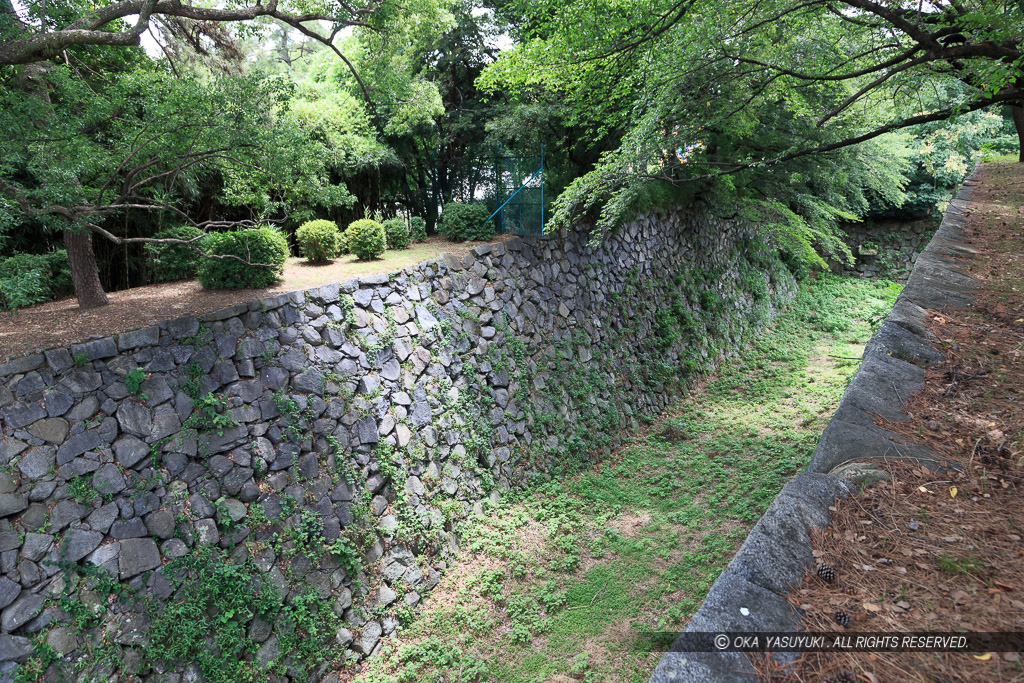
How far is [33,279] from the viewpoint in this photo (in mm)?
5754

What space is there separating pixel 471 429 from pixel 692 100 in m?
5.60

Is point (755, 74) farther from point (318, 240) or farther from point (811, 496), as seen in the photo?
point (811, 496)

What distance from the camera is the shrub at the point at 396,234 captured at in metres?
9.50

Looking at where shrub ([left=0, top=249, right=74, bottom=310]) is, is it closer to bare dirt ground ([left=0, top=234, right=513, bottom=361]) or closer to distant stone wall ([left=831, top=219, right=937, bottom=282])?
bare dirt ground ([left=0, top=234, right=513, bottom=361])

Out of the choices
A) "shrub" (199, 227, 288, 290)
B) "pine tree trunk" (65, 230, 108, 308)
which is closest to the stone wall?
"shrub" (199, 227, 288, 290)

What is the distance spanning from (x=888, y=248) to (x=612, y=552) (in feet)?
53.5

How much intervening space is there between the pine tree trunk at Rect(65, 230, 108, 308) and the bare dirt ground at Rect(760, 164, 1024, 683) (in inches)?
300

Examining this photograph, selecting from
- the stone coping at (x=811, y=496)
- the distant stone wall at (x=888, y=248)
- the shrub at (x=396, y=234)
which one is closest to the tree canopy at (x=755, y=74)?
the stone coping at (x=811, y=496)

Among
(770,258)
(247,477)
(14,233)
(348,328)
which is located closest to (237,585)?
(247,477)

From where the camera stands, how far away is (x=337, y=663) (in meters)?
5.24

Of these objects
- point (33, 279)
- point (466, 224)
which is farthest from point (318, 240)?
point (33, 279)

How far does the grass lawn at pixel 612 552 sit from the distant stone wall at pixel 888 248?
8.90 meters

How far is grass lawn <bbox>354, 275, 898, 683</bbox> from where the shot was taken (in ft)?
17.3

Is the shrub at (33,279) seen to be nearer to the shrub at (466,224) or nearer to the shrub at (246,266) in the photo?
the shrub at (246,266)
